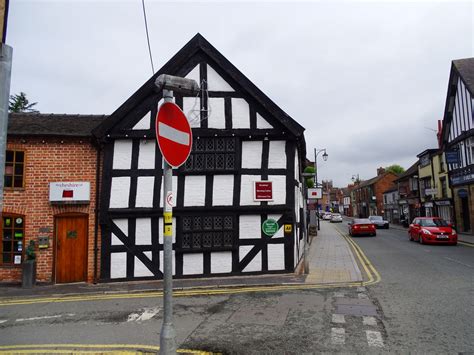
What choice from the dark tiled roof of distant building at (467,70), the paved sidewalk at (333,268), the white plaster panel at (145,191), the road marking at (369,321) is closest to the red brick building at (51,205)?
the white plaster panel at (145,191)

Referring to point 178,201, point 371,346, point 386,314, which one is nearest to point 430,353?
point 371,346

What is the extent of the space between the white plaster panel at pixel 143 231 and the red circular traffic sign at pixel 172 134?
677 centimetres

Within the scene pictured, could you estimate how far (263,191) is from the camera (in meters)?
10.8

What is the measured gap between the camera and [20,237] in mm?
10562

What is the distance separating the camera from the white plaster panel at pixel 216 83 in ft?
36.8

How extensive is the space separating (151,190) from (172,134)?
681cm

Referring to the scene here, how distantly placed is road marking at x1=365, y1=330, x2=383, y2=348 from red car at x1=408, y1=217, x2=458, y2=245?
1564 cm

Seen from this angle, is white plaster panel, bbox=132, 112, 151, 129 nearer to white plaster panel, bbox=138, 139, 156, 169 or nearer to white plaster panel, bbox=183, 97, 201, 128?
white plaster panel, bbox=138, 139, 156, 169

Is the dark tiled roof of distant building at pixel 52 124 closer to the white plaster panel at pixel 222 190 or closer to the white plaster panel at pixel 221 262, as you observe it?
the white plaster panel at pixel 222 190

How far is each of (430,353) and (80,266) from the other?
976cm

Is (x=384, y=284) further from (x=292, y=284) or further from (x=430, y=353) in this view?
(x=430, y=353)

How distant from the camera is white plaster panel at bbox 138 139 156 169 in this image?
10.9 metres

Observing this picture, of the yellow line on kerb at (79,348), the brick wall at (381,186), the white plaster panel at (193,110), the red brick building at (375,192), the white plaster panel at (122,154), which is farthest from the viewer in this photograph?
the red brick building at (375,192)

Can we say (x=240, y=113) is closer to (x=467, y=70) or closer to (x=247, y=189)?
(x=247, y=189)
